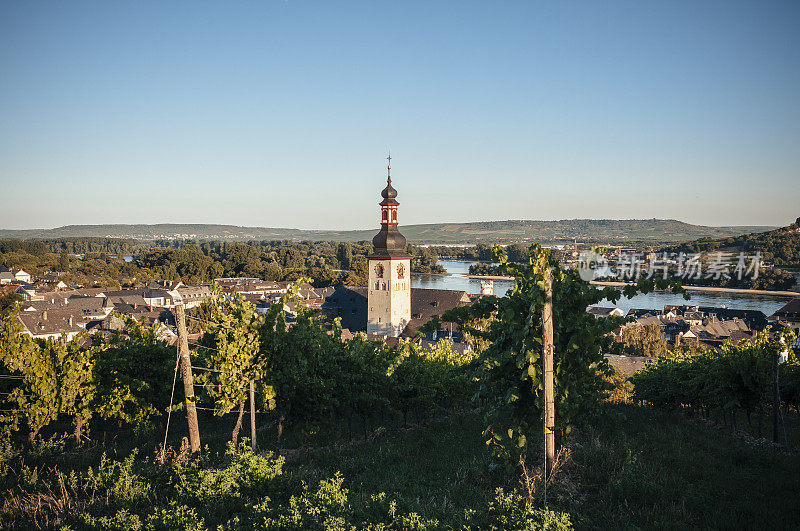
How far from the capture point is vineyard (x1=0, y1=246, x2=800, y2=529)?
7234 millimetres

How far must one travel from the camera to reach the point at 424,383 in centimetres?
1482

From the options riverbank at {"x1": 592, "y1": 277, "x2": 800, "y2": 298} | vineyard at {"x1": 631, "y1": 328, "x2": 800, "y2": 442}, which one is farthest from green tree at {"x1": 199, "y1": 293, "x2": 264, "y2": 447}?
riverbank at {"x1": 592, "y1": 277, "x2": 800, "y2": 298}

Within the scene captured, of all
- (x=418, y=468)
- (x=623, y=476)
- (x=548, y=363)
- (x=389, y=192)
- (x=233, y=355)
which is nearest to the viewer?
(x=548, y=363)

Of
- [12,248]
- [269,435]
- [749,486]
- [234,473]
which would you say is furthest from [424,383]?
[12,248]

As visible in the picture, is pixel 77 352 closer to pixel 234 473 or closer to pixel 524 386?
pixel 234 473

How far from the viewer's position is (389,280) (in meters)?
46.7

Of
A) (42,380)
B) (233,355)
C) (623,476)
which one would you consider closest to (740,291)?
(623,476)

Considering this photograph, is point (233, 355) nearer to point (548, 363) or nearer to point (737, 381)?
point (548, 363)

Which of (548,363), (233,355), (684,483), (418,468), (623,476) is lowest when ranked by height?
(418,468)

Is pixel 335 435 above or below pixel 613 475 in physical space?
below

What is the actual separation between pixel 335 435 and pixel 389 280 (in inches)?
1298

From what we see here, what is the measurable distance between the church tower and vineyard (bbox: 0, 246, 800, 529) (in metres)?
29.6

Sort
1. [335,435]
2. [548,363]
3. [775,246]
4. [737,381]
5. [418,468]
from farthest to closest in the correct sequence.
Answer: [775,246] < [335,435] < [737,381] < [418,468] < [548,363]

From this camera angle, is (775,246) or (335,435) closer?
(335,435)
